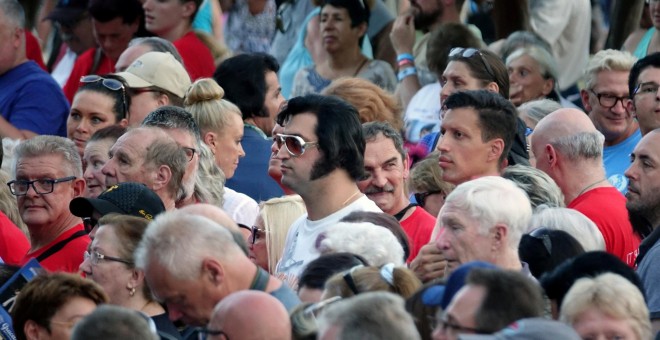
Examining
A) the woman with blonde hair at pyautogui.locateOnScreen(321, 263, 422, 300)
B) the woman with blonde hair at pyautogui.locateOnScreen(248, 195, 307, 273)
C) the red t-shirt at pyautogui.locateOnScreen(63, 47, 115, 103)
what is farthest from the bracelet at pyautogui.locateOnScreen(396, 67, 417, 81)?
the woman with blonde hair at pyautogui.locateOnScreen(321, 263, 422, 300)

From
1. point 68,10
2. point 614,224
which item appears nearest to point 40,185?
point 614,224

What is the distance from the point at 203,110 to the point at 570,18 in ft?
12.4

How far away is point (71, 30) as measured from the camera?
12344 millimetres

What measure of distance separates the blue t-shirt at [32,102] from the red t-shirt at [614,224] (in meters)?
3.91

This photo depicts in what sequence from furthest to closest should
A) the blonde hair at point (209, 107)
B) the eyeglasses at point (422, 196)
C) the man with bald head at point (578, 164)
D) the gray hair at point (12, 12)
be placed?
the gray hair at point (12, 12) → the blonde hair at point (209, 107) → the eyeglasses at point (422, 196) → the man with bald head at point (578, 164)

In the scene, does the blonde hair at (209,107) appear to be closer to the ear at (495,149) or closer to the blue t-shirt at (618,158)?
the ear at (495,149)

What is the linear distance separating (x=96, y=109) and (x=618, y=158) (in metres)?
3.20

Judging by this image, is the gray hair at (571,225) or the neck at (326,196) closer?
the gray hair at (571,225)

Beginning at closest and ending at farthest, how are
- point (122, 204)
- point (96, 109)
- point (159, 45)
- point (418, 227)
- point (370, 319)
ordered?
point (370, 319) → point (122, 204) → point (418, 227) → point (96, 109) → point (159, 45)

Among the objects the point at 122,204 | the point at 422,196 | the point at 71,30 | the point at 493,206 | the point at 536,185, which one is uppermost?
the point at 493,206

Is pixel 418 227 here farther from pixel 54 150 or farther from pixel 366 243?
pixel 54 150

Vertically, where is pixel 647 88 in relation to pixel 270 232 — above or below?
above

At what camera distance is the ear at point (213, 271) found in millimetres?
5230

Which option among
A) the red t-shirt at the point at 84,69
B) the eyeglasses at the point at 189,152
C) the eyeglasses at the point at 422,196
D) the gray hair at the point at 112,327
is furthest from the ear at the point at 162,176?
the red t-shirt at the point at 84,69
